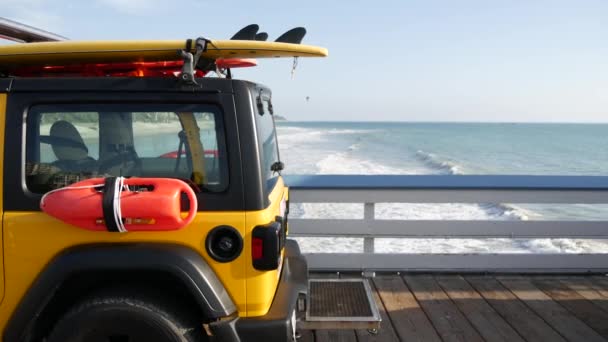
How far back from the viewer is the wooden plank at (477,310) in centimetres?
349

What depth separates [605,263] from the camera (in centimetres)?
472

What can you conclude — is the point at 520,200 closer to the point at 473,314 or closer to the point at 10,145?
the point at 473,314

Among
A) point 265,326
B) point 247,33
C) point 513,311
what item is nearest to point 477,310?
point 513,311

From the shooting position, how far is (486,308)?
3.95 meters

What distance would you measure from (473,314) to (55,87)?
3214 mm

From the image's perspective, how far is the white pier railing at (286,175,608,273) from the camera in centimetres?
456

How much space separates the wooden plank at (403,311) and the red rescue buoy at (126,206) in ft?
6.73

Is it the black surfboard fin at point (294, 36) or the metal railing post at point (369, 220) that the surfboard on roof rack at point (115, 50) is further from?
the metal railing post at point (369, 220)

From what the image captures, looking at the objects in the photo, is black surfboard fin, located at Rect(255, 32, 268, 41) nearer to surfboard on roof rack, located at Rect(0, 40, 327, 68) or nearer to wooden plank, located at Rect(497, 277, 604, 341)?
surfboard on roof rack, located at Rect(0, 40, 327, 68)

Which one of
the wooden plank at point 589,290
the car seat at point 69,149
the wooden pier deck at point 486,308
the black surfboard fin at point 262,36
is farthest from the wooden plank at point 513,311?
the car seat at point 69,149

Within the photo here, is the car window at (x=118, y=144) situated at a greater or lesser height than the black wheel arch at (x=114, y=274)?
greater

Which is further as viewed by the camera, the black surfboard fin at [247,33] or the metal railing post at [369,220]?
the metal railing post at [369,220]

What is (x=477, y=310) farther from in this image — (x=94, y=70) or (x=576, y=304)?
(x=94, y=70)

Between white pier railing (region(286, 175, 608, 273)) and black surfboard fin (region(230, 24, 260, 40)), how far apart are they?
211cm
